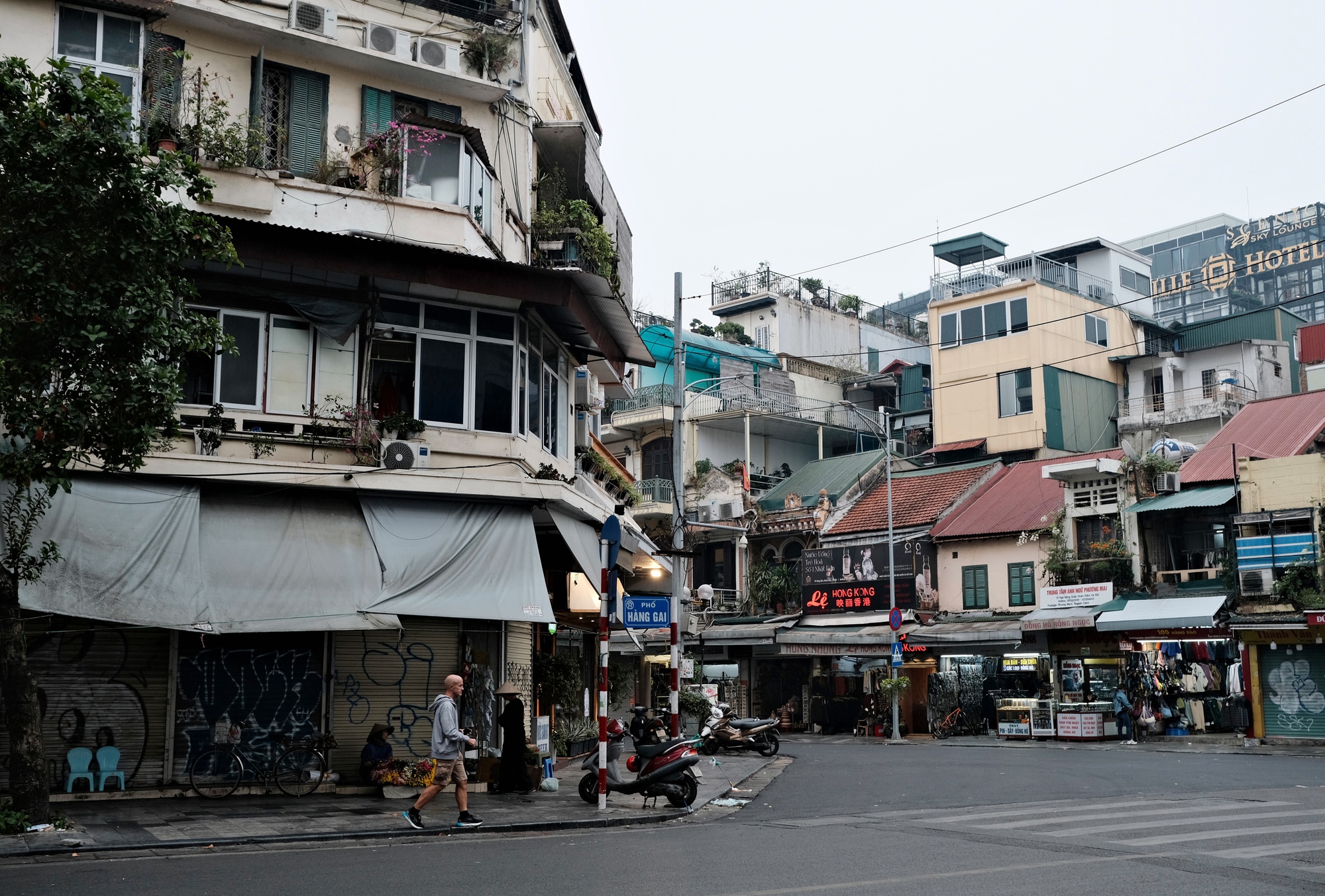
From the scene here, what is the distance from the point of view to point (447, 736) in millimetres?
13789

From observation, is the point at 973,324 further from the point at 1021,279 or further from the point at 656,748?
the point at 656,748

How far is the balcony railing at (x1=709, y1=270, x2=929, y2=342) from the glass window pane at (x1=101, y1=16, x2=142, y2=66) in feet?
127

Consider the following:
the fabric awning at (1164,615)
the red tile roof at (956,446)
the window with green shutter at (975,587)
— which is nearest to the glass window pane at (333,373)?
the fabric awning at (1164,615)

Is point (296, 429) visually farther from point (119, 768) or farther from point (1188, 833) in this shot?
point (1188, 833)

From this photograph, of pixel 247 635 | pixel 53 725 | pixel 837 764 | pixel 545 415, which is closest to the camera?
pixel 53 725

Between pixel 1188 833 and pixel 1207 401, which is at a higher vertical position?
pixel 1207 401

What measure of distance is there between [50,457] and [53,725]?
4.87 metres

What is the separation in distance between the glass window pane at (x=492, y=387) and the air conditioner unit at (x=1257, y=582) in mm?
21166

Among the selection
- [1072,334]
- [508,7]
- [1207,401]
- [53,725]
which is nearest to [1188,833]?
[53,725]

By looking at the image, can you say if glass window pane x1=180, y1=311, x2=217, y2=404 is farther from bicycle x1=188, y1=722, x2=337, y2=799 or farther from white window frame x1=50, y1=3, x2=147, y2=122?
bicycle x1=188, y1=722, x2=337, y2=799

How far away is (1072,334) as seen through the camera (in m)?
45.8

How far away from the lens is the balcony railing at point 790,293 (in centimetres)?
5588

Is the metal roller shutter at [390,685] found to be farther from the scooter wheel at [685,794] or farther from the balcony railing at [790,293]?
the balcony railing at [790,293]

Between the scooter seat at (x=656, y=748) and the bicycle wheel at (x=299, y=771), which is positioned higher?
the scooter seat at (x=656, y=748)
